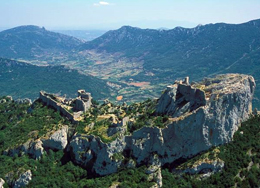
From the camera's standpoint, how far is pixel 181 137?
6081 centimetres

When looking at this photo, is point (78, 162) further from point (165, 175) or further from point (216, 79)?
point (216, 79)

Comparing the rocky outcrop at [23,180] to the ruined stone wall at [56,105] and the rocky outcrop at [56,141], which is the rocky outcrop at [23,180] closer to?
the rocky outcrop at [56,141]

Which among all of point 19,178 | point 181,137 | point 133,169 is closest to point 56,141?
point 19,178

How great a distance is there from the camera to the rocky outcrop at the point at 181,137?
6056 centimetres

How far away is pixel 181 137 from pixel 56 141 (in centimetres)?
2621

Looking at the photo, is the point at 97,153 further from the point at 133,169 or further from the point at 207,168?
the point at 207,168

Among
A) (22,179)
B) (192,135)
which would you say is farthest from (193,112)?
(22,179)

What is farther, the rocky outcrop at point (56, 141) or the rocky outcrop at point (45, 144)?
the rocky outcrop at point (56, 141)

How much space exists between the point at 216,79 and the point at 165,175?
2571cm

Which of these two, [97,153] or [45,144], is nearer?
[97,153]

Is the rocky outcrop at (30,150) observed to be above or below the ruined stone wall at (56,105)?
below

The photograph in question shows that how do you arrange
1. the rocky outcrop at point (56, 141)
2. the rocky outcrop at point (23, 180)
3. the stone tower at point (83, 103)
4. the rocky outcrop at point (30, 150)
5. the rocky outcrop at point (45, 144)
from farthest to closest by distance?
the stone tower at point (83, 103) < the rocky outcrop at point (56, 141) < the rocky outcrop at point (45, 144) < the rocky outcrop at point (30, 150) < the rocky outcrop at point (23, 180)

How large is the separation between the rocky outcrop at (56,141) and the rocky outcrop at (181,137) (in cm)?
711

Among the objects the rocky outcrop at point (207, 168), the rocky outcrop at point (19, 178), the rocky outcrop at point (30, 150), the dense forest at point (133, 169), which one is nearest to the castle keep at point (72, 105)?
the dense forest at point (133, 169)
